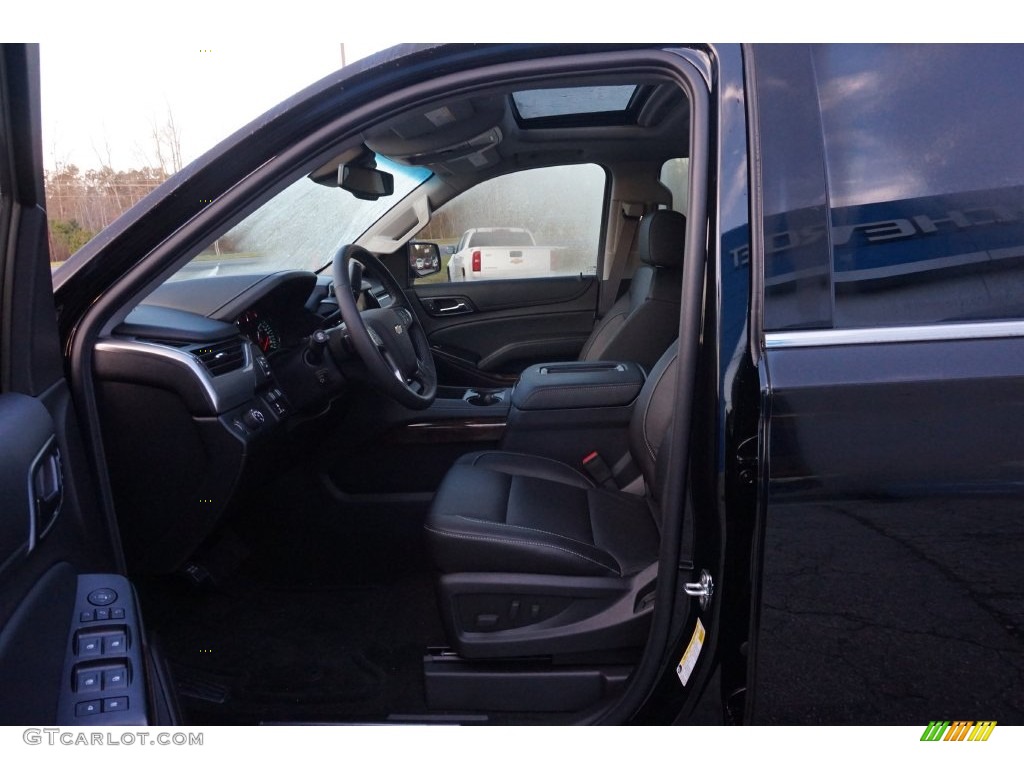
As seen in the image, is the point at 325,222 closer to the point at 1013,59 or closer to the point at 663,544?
the point at 663,544

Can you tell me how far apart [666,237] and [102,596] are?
2.20 metres

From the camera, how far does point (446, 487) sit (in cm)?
187

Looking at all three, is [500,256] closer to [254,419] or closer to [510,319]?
[510,319]

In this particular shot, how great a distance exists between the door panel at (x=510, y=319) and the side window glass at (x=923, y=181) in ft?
8.29

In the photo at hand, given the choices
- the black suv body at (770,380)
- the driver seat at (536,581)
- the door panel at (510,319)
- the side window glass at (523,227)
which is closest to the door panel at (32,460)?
the black suv body at (770,380)

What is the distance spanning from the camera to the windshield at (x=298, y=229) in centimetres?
200

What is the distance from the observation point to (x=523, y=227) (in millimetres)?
3465

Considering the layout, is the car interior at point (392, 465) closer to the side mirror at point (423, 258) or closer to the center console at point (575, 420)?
the center console at point (575, 420)

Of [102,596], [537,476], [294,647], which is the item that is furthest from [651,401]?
[102,596]

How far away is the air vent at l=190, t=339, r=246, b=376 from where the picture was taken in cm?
171

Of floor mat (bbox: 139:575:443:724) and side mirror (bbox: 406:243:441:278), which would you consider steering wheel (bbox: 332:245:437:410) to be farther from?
side mirror (bbox: 406:243:441:278)

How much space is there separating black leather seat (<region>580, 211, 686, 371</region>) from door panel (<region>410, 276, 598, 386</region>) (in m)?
0.47

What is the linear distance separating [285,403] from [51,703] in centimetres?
120

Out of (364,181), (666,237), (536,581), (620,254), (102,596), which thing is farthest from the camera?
(620,254)
